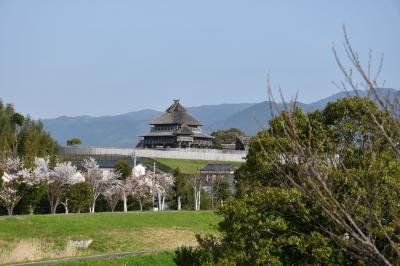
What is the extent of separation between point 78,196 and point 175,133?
57.8 metres

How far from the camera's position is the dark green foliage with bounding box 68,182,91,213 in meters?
45.9

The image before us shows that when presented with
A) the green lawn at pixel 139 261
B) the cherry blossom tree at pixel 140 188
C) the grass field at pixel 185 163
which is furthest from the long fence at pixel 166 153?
the green lawn at pixel 139 261

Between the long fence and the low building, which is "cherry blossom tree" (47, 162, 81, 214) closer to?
the long fence

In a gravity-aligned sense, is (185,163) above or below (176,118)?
below

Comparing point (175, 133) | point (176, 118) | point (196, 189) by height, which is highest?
point (176, 118)

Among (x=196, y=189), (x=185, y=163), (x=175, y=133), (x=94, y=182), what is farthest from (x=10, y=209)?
(x=175, y=133)

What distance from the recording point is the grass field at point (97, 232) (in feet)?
99.9

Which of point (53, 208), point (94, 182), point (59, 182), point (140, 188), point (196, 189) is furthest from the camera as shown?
point (196, 189)

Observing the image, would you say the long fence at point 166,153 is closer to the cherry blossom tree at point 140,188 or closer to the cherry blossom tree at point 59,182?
the cherry blossom tree at point 140,188

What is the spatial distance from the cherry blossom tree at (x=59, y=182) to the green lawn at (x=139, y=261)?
831 inches

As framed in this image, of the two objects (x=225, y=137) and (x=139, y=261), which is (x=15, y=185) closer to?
(x=139, y=261)

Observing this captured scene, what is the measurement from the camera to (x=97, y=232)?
3438cm

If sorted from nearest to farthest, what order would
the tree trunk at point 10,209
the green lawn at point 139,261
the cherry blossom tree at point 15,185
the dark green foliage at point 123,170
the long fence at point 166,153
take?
the green lawn at point 139,261 < the tree trunk at point 10,209 < the cherry blossom tree at point 15,185 < the dark green foliage at point 123,170 < the long fence at point 166,153

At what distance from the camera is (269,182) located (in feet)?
62.0
